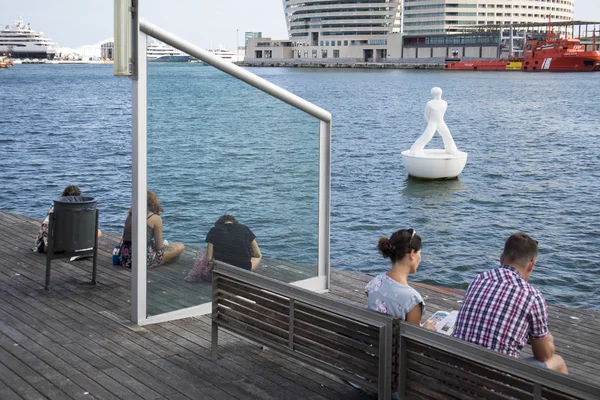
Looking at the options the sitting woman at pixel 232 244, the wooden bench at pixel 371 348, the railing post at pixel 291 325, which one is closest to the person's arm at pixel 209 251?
the sitting woman at pixel 232 244

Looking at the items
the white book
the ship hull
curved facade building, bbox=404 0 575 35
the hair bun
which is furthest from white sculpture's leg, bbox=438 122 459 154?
curved facade building, bbox=404 0 575 35

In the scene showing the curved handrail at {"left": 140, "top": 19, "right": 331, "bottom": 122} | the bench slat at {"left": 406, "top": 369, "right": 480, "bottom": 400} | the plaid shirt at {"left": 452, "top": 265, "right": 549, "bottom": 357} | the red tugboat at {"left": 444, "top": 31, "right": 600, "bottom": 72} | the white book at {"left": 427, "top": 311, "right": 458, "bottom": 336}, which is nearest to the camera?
the bench slat at {"left": 406, "top": 369, "right": 480, "bottom": 400}

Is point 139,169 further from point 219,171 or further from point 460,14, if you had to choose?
point 460,14

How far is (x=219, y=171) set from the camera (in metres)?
6.84

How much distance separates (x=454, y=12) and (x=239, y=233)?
172 meters

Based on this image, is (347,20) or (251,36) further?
(251,36)

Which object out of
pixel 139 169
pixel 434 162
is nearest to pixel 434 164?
pixel 434 162

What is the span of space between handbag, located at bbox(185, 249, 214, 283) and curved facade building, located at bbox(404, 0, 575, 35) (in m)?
169

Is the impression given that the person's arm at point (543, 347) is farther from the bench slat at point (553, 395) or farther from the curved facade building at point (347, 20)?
the curved facade building at point (347, 20)

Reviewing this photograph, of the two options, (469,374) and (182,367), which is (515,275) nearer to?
(469,374)

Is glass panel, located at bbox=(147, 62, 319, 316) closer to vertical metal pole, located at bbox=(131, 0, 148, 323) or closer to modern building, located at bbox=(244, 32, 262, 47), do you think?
vertical metal pole, located at bbox=(131, 0, 148, 323)

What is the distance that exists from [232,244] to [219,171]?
60cm

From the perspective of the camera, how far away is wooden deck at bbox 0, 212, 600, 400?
17.1 ft

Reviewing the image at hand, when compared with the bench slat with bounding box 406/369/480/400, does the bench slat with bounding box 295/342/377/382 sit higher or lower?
lower
